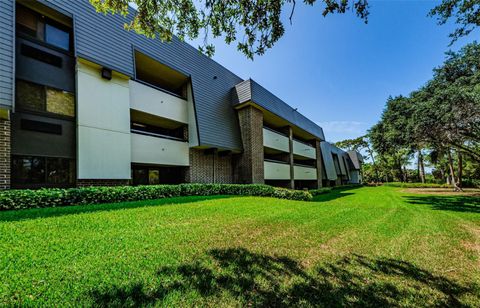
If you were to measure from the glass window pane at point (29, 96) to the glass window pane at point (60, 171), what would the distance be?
2185mm

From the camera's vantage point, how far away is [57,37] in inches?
367

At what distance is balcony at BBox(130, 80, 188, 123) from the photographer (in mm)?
11641

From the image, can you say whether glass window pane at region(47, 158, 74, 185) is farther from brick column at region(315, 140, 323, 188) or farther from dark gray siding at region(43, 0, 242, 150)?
brick column at region(315, 140, 323, 188)

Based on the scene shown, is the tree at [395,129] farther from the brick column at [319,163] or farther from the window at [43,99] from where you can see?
the window at [43,99]

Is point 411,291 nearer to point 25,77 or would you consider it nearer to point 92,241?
point 92,241

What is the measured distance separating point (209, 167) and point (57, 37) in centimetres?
1039

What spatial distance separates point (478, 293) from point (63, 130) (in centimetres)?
1294

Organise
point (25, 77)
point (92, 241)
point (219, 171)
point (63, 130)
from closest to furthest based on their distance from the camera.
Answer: point (92, 241), point (25, 77), point (63, 130), point (219, 171)

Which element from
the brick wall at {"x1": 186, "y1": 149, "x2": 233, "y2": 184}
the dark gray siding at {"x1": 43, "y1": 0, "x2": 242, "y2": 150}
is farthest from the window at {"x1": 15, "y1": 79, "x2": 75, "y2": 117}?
the brick wall at {"x1": 186, "y1": 149, "x2": 233, "y2": 184}

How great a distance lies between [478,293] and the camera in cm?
312

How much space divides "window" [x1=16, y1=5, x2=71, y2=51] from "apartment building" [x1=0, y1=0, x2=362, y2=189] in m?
0.04

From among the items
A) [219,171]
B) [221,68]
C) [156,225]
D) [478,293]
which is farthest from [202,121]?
[478,293]

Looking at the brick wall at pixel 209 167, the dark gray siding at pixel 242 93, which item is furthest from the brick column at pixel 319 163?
the dark gray siding at pixel 242 93

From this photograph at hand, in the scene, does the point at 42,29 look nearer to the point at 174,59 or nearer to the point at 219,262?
the point at 174,59
